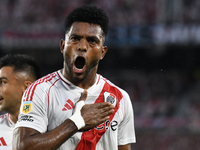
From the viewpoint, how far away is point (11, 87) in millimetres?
3295

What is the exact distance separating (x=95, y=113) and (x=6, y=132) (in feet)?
4.70

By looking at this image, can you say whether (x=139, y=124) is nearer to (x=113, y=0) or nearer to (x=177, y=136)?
(x=177, y=136)

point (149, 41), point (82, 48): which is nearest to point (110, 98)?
point (82, 48)

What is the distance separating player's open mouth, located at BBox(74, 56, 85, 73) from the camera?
8.33 ft

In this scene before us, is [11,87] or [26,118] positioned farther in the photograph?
[11,87]

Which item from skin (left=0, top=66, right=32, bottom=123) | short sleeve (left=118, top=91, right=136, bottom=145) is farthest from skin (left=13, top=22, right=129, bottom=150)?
skin (left=0, top=66, right=32, bottom=123)

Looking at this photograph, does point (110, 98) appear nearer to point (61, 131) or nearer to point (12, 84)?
point (61, 131)

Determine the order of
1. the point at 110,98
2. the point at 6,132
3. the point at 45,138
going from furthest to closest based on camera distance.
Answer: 1. the point at 6,132
2. the point at 110,98
3. the point at 45,138

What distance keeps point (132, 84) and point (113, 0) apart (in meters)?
3.74

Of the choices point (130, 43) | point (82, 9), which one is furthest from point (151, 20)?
point (82, 9)

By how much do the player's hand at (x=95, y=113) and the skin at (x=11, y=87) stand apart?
3.76 feet

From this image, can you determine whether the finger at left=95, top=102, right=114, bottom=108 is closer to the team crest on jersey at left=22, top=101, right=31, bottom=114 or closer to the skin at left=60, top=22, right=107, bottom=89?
the skin at left=60, top=22, right=107, bottom=89

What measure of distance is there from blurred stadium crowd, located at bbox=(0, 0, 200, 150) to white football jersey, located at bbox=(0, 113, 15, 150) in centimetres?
896

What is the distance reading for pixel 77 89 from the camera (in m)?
2.63
